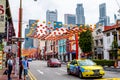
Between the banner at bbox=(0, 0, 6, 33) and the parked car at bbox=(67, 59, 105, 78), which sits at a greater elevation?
the banner at bbox=(0, 0, 6, 33)

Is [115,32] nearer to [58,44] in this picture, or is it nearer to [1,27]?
[1,27]

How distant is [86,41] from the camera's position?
6450 centimetres

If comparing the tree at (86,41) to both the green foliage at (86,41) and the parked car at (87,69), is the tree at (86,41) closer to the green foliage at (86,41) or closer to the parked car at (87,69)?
the green foliage at (86,41)

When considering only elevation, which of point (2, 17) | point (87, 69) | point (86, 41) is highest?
point (86, 41)

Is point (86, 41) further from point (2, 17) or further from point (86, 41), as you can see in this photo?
point (2, 17)

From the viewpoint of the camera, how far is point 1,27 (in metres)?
15.8

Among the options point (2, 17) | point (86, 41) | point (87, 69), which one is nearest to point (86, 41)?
point (86, 41)

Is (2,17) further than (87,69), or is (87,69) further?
(87,69)

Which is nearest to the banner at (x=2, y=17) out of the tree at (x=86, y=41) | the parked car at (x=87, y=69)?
the parked car at (x=87, y=69)

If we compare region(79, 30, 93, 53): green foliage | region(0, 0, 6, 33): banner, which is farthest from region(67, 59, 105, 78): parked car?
region(79, 30, 93, 53): green foliage

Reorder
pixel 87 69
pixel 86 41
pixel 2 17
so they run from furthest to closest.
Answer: pixel 86 41
pixel 87 69
pixel 2 17

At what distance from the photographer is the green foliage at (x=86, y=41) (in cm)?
6462

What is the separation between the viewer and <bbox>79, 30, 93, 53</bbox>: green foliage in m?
64.6

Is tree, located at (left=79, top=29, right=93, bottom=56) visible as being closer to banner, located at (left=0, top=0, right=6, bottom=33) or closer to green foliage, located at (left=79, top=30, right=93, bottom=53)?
green foliage, located at (left=79, top=30, right=93, bottom=53)
